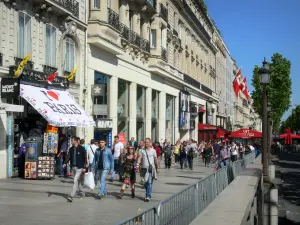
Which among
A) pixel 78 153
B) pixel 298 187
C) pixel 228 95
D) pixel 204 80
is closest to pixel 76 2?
pixel 78 153

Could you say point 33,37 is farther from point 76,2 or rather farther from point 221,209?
point 221,209

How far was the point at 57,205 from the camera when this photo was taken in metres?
11.9

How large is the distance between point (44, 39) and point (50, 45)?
2.15 ft

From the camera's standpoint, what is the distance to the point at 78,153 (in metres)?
13.1

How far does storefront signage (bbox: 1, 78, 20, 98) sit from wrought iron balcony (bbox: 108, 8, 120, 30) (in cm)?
983

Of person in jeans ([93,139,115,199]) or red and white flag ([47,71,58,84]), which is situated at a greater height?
red and white flag ([47,71,58,84])

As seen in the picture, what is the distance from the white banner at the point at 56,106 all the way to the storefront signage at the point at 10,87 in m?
0.94

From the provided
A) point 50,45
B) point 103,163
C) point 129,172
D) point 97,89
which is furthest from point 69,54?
point 129,172

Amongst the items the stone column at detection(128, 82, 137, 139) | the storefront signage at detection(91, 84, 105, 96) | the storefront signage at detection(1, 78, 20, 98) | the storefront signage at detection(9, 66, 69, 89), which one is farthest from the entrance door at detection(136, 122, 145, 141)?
the storefront signage at detection(1, 78, 20, 98)

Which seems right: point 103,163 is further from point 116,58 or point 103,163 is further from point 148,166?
point 116,58

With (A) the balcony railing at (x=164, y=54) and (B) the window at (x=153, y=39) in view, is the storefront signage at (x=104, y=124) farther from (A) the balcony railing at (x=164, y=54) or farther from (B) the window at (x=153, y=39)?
(A) the balcony railing at (x=164, y=54)

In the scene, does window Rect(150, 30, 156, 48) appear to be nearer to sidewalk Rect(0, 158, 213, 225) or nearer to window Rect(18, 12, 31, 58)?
window Rect(18, 12, 31, 58)

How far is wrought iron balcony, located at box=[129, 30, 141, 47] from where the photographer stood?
96.7ft

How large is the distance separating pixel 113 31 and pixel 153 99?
1263 centimetres
